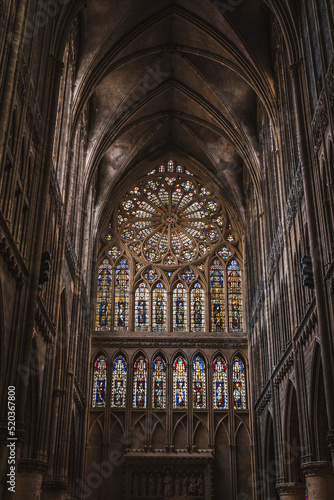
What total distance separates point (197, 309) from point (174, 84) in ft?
36.5

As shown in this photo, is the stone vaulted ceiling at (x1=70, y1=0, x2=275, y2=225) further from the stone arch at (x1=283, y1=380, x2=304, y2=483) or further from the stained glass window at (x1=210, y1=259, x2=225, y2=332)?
the stone arch at (x1=283, y1=380, x2=304, y2=483)

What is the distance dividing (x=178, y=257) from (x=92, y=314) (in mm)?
5524

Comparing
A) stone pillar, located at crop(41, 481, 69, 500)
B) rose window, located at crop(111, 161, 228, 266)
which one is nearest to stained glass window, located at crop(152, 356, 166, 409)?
rose window, located at crop(111, 161, 228, 266)

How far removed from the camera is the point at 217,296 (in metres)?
33.4

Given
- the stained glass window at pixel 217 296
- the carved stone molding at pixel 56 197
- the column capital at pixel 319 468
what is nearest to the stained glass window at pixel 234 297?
the stained glass window at pixel 217 296

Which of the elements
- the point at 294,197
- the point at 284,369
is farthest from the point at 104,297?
the point at 294,197

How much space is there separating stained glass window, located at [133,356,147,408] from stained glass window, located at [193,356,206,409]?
2371 mm

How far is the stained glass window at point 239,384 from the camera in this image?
30.7 meters

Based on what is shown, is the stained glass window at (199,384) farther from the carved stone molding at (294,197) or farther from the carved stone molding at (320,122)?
the carved stone molding at (320,122)

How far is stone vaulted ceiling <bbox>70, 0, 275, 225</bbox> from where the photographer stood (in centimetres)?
2594

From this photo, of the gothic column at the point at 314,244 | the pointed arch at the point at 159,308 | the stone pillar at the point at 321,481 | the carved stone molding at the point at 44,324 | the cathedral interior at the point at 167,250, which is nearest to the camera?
the gothic column at the point at 314,244

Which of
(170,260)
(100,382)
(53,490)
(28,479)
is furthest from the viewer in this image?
(170,260)

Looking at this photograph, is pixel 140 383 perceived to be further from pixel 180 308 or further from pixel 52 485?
pixel 52 485

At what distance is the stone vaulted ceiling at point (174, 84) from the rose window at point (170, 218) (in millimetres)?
1257
